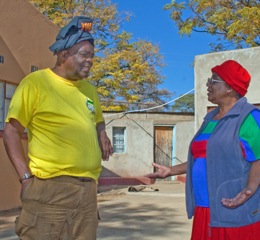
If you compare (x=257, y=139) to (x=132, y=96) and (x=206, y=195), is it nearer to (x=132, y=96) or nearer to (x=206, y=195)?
(x=206, y=195)

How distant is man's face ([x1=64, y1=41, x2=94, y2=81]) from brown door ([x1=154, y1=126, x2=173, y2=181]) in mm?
15254

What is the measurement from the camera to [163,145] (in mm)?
18203

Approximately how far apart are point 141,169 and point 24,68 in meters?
8.93

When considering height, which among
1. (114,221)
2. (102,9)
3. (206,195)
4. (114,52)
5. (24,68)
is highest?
(102,9)

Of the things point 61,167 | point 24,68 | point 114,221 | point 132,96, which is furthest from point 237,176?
point 132,96

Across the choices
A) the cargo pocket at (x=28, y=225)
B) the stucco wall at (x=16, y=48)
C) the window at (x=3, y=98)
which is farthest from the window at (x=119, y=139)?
the cargo pocket at (x=28, y=225)

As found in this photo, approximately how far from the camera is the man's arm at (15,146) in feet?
8.78

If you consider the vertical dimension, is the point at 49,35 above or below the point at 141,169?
above

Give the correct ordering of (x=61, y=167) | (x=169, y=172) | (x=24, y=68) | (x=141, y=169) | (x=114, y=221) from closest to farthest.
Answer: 1. (x=61, y=167)
2. (x=169, y=172)
3. (x=114, y=221)
4. (x=24, y=68)
5. (x=141, y=169)

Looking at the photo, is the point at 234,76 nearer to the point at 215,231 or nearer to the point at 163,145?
the point at 215,231

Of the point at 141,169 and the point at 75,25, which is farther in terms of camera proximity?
the point at 141,169

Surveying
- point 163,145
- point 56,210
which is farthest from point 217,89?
point 163,145

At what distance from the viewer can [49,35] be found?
1045cm

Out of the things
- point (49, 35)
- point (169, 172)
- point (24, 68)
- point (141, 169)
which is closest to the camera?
point (169, 172)
